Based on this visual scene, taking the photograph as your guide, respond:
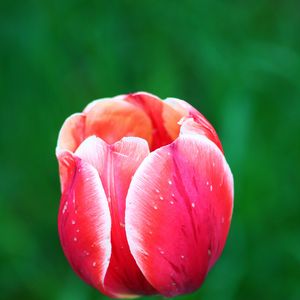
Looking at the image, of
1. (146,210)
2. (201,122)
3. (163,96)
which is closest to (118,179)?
(146,210)

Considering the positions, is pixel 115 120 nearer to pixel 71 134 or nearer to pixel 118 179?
pixel 71 134

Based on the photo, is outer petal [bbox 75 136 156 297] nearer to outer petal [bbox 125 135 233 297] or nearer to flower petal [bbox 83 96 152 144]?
outer petal [bbox 125 135 233 297]

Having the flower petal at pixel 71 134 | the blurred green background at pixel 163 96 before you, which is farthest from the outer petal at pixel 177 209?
the blurred green background at pixel 163 96

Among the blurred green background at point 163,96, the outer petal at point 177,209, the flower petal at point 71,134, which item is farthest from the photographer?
the blurred green background at point 163,96

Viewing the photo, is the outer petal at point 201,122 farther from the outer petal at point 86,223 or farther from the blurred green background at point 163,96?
the blurred green background at point 163,96
